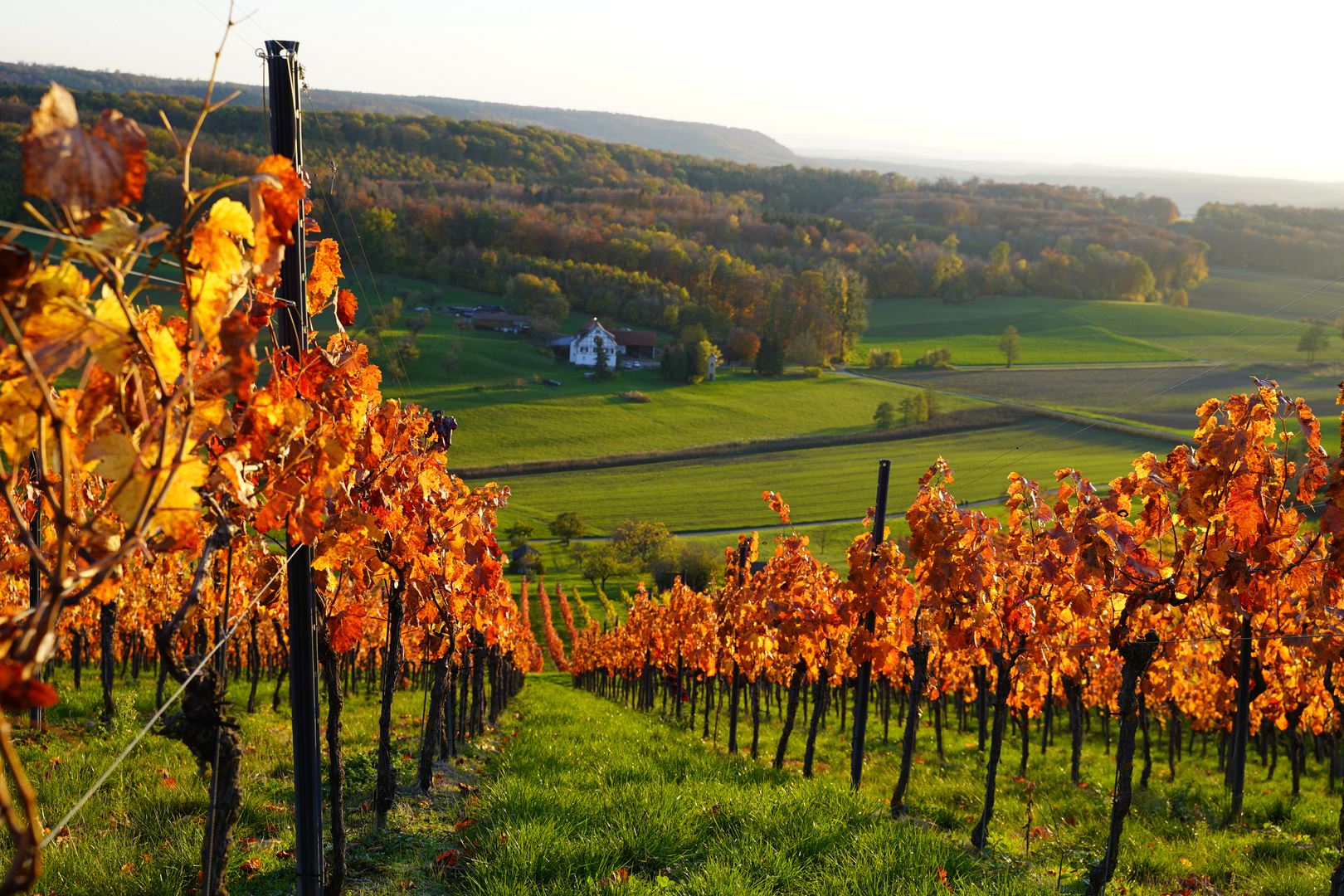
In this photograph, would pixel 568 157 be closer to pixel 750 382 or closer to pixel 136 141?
pixel 750 382

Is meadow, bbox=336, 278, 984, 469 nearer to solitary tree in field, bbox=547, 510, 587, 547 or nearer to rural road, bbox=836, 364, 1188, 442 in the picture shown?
rural road, bbox=836, 364, 1188, 442

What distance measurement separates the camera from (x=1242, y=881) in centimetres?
Answer: 674

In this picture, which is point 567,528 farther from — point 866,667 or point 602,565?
point 866,667

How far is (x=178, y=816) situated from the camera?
5371mm

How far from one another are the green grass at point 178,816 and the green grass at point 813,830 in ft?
2.18

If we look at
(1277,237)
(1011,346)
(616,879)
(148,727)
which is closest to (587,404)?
(1011,346)

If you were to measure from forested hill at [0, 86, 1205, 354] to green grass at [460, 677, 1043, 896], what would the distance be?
5276 cm

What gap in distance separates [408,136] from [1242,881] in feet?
379

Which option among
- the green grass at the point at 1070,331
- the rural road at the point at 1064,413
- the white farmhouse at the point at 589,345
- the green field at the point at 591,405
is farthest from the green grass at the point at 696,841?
the green grass at the point at 1070,331

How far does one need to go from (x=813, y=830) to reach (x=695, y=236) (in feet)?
333

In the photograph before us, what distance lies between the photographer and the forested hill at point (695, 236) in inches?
3189

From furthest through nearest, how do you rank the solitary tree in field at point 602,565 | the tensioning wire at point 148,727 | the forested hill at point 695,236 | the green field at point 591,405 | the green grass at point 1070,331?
the forested hill at point 695,236 < the green grass at point 1070,331 < the green field at point 591,405 < the solitary tree in field at point 602,565 < the tensioning wire at point 148,727

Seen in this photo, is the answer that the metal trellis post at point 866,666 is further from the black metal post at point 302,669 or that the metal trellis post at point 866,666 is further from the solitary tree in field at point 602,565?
the solitary tree in field at point 602,565

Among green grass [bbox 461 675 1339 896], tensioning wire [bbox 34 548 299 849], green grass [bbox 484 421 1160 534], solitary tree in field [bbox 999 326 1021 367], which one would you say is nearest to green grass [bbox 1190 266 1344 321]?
solitary tree in field [bbox 999 326 1021 367]
